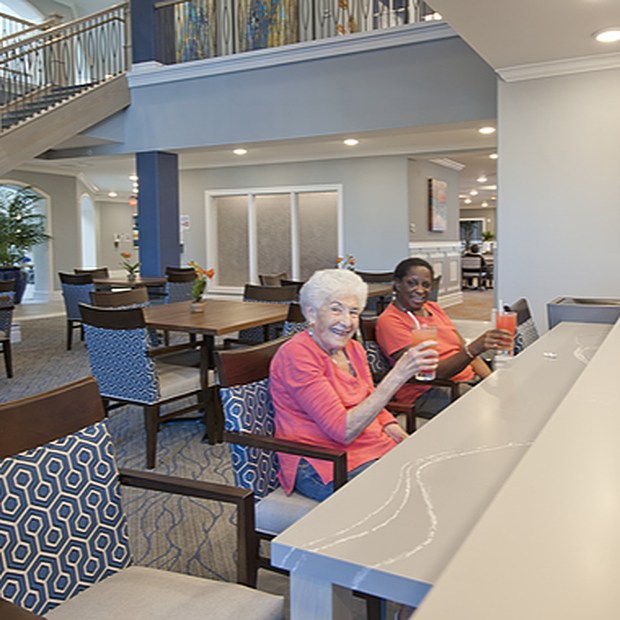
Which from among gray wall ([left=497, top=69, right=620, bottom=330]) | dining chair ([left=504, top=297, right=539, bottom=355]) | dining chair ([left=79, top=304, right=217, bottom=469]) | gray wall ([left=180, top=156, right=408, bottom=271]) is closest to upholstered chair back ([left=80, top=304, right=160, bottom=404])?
dining chair ([left=79, top=304, right=217, bottom=469])

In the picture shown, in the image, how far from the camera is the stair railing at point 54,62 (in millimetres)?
8703

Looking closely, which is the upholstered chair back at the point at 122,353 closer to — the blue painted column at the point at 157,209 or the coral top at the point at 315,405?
the coral top at the point at 315,405

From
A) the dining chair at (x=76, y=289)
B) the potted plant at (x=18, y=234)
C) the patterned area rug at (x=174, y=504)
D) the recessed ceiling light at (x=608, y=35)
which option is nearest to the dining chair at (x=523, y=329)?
the patterned area rug at (x=174, y=504)

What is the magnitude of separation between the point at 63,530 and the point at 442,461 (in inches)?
34.9

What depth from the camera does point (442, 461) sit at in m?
1.27

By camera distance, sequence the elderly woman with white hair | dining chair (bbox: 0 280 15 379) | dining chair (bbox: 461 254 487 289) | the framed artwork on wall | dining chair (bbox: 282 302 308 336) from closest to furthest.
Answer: the elderly woman with white hair → dining chair (bbox: 282 302 308 336) → dining chair (bbox: 0 280 15 379) → the framed artwork on wall → dining chair (bbox: 461 254 487 289)

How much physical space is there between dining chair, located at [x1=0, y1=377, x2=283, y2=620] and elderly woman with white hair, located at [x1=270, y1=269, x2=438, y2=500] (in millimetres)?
389

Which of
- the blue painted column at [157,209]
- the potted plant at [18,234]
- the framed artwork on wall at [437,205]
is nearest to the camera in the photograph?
the blue painted column at [157,209]

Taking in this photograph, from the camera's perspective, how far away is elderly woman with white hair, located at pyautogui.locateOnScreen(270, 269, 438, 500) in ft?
6.15

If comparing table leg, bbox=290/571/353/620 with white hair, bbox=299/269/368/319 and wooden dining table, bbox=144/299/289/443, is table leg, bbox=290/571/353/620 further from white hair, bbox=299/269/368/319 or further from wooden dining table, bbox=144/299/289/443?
wooden dining table, bbox=144/299/289/443

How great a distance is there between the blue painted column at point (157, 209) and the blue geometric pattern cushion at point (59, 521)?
7.15 meters

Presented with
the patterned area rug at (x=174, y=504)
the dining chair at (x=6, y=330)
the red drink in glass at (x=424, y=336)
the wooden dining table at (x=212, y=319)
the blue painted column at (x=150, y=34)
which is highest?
the blue painted column at (x=150, y=34)

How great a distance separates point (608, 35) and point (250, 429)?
137 inches

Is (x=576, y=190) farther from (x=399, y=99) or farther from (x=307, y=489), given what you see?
(x=307, y=489)
